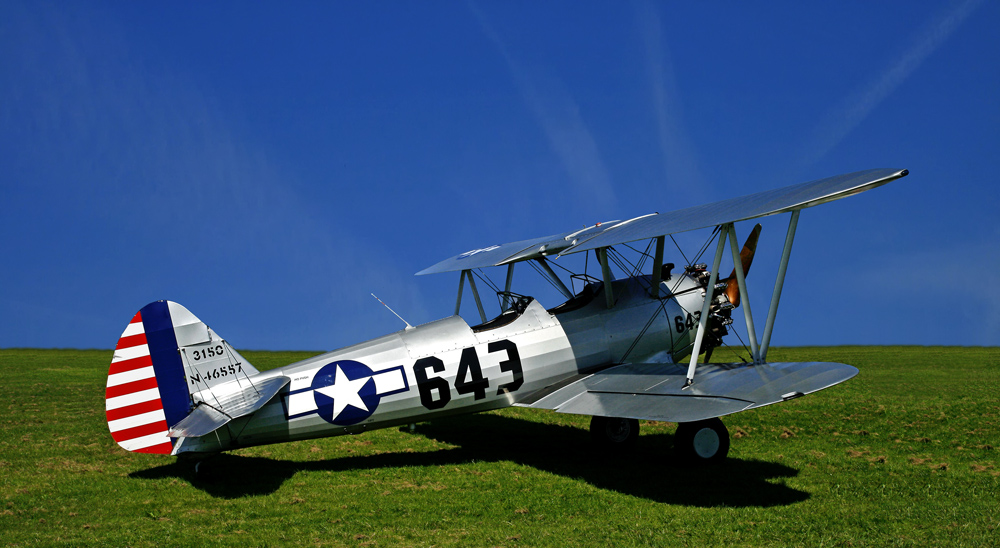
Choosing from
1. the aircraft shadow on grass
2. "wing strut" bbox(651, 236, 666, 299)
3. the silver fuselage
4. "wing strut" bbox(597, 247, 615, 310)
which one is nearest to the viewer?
the aircraft shadow on grass

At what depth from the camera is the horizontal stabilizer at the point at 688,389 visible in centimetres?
744

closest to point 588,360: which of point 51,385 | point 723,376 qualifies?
point 723,376

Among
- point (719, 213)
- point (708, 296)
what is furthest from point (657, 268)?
point (708, 296)

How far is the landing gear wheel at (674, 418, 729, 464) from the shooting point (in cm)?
882

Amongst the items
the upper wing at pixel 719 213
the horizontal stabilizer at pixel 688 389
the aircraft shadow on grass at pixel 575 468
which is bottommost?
the aircraft shadow on grass at pixel 575 468

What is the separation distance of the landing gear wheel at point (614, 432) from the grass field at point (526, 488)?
325 mm

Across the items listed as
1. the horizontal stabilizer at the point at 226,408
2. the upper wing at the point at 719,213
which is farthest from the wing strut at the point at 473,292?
the horizontal stabilizer at the point at 226,408

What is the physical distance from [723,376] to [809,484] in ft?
5.49

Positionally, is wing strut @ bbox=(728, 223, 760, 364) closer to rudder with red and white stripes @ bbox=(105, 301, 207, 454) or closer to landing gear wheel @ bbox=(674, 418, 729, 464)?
landing gear wheel @ bbox=(674, 418, 729, 464)

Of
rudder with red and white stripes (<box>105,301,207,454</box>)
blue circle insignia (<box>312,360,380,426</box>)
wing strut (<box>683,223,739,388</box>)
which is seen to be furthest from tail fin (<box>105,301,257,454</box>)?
wing strut (<box>683,223,739,388</box>)

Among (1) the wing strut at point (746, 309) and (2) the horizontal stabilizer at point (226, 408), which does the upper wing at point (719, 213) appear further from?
(2) the horizontal stabilizer at point (226, 408)

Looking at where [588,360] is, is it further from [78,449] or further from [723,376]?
[78,449]

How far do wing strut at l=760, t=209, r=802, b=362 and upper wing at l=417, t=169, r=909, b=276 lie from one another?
32cm

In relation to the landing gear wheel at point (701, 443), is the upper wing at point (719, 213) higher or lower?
higher
